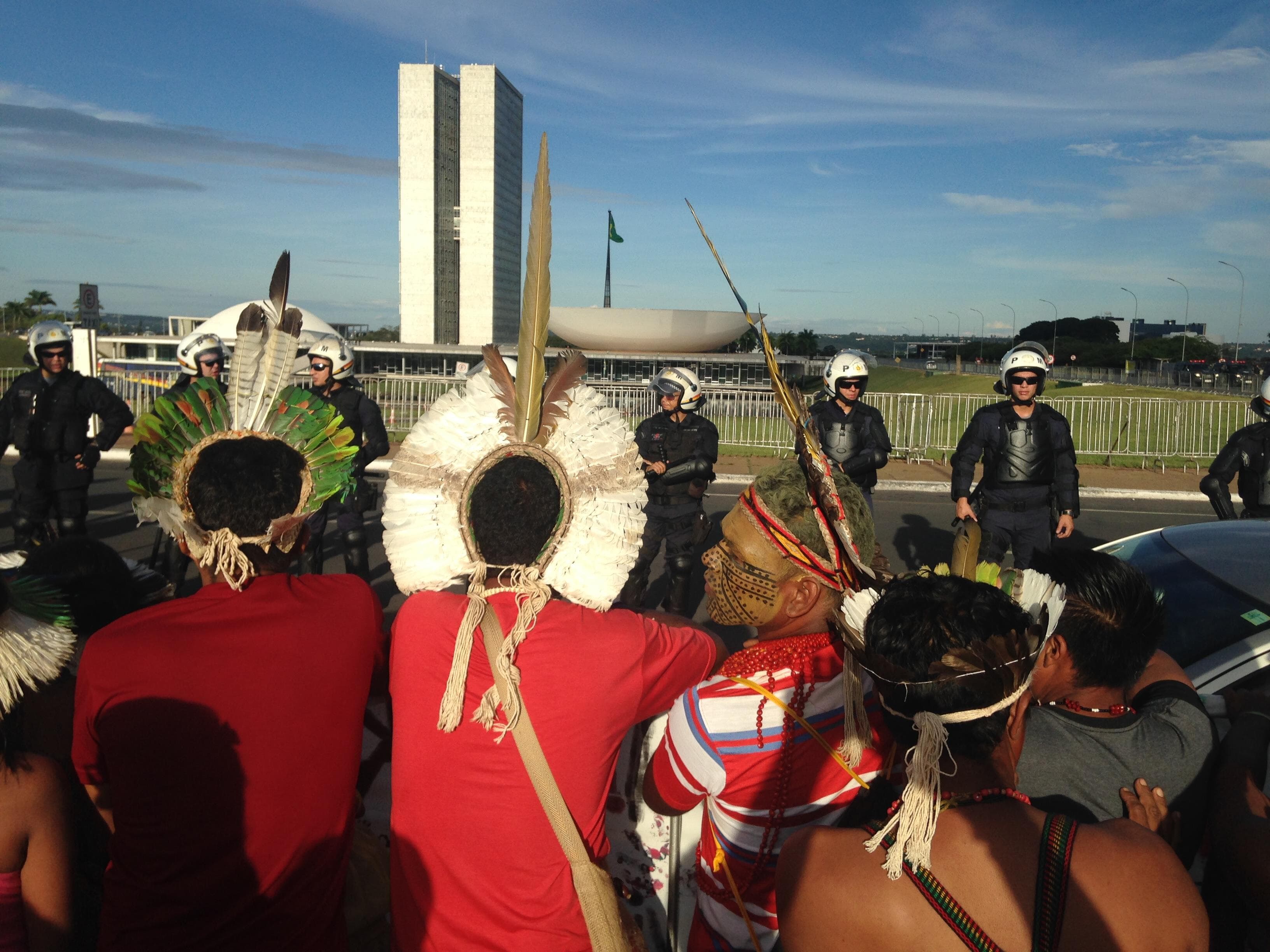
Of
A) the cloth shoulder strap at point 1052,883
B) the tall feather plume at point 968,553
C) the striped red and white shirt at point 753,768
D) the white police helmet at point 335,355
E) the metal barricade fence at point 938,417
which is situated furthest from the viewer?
the metal barricade fence at point 938,417

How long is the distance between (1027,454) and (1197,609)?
360cm

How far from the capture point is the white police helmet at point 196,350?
7398 millimetres

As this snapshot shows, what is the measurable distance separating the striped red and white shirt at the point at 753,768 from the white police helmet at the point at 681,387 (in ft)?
20.6

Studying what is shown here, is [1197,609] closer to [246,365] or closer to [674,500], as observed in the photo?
[246,365]

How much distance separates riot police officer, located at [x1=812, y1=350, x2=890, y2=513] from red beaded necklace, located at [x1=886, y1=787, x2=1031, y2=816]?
21.1 ft

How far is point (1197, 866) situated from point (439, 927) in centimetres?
170

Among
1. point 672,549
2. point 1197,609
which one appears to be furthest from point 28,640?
point 672,549

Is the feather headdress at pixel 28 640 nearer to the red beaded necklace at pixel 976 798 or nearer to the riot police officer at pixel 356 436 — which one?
the red beaded necklace at pixel 976 798

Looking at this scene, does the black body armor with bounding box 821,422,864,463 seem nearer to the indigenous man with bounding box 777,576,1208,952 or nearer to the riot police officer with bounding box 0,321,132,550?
the riot police officer with bounding box 0,321,132,550

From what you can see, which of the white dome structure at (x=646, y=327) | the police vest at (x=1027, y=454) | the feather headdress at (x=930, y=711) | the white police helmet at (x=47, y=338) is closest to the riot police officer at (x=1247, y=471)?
the police vest at (x=1027, y=454)

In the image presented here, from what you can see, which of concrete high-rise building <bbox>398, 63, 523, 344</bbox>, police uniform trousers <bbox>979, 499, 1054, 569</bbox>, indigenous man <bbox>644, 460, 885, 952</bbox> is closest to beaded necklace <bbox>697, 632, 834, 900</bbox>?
indigenous man <bbox>644, 460, 885, 952</bbox>

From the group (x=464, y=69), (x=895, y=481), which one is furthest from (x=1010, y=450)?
(x=464, y=69)

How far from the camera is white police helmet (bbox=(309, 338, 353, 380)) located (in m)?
7.82

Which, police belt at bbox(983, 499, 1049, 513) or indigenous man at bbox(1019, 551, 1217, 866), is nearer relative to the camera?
indigenous man at bbox(1019, 551, 1217, 866)
